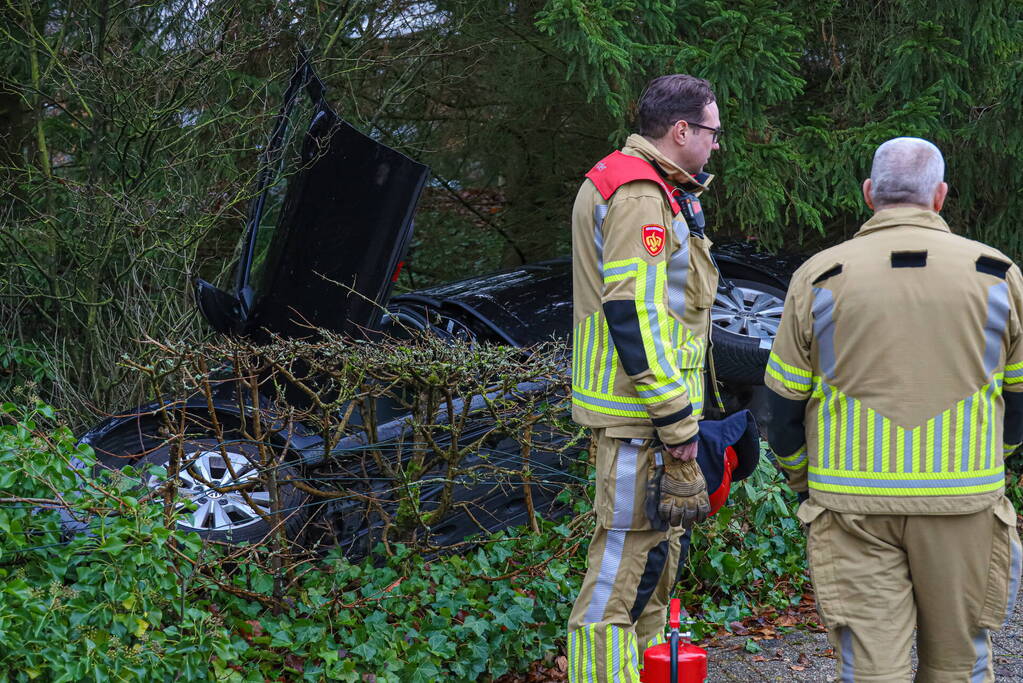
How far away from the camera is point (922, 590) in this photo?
2.83 metres

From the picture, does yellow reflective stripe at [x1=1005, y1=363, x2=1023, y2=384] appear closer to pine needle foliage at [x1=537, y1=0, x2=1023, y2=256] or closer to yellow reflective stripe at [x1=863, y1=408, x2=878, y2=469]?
yellow reflective stripe at [x1=863, y1=408, x2=878, y2=469]

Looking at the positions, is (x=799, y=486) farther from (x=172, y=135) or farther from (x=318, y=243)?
(x=172, y=135)

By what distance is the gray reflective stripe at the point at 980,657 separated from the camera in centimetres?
288

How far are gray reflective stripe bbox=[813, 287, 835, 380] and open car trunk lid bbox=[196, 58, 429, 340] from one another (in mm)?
2151

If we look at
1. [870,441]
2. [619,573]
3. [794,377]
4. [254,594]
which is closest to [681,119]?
[794,377]

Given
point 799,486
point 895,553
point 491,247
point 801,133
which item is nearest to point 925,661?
point 895,553

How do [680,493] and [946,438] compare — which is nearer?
[946,438]

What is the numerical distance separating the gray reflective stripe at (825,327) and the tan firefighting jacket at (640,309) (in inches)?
15.7

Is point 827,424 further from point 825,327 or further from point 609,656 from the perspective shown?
point 609,656

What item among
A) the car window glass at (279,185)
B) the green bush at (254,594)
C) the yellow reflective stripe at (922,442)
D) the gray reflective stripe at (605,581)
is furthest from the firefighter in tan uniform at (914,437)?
the car window glass at (279,185)

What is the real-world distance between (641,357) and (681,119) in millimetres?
786

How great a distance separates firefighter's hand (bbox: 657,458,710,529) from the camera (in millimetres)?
3119

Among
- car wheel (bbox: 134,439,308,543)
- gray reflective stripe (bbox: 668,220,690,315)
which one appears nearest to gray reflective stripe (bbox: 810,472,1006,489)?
gray reflective stripe (bbox: 668,220,690,315)

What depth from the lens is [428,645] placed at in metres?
3.91
